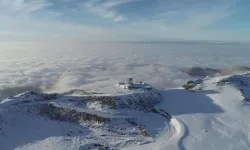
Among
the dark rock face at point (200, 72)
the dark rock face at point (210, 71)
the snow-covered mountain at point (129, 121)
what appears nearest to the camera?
the snow-covered mountain at point (129, 121)

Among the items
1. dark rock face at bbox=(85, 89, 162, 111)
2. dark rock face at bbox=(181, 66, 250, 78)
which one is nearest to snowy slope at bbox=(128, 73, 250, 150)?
dark rock face at bbox=(85, 89, 162, 111)

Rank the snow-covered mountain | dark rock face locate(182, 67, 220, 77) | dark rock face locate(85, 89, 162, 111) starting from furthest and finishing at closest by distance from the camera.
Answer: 1. dark rock face locate(182, 67, 220, 77)
2. dark rock face locate(85, 89, 162, 111)
3. the snow-covered mountain

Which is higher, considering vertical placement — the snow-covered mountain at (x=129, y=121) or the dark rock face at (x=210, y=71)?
the snow-covered mountain at (x=129, y=121)

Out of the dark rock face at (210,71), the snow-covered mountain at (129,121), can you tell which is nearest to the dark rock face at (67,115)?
the snow-covered mountain at (129,121)

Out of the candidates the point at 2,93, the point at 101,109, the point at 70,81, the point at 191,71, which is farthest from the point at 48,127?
the point at 191,71

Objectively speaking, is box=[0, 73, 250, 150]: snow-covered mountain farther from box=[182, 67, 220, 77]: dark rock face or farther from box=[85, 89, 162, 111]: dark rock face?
box=[182, 67, 220, 77]: dark rock face

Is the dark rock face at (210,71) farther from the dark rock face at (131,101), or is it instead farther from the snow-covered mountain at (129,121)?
the dark rock face at (131,101)

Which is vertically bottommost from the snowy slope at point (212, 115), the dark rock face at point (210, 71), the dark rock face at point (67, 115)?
the dark rock face at point (210, 71)

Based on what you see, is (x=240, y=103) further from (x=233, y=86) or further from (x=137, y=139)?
(x=137, y=139)
